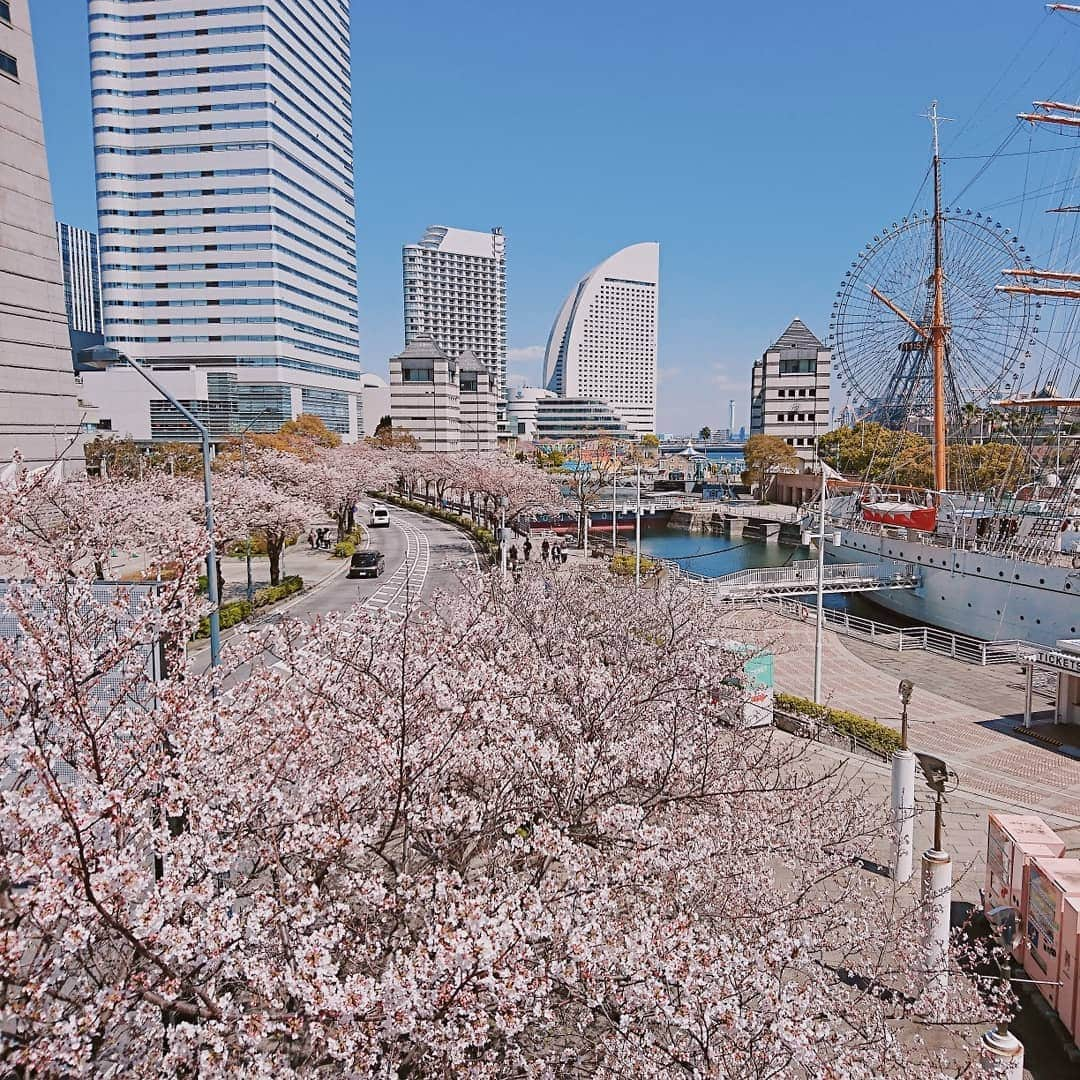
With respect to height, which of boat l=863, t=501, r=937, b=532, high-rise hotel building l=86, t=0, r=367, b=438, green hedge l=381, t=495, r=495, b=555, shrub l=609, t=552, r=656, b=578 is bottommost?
shrub l=609, t=552, r=656, b=578

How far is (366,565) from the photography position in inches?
1348

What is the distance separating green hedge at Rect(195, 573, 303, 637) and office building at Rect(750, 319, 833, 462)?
74.8 m

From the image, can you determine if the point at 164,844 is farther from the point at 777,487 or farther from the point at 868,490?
the point at 777,487

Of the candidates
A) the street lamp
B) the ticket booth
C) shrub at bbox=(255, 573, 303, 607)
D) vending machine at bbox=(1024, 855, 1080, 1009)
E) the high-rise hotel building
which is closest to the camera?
vending machine at bbox=(1024, 855, 1080, 1009)

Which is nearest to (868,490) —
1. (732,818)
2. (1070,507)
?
(1070,507)

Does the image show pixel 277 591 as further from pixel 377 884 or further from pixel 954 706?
pixel 377 884

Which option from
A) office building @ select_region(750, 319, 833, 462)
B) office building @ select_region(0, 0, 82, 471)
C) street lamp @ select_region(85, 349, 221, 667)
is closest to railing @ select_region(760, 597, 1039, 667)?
street lamp @ select_region(85, 349, 221, 667)

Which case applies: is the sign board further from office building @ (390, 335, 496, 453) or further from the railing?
office building @ (390, 335, 496, 453)

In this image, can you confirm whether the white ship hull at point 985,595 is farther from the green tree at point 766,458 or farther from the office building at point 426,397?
the office building at point 426,397

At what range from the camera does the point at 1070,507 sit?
31969 mm

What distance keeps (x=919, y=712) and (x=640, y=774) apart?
14568 millimetres

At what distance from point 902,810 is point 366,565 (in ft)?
89.8

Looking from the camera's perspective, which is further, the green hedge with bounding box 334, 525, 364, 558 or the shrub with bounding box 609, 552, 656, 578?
the green hedge with bounding box 334, 525, 364, 558

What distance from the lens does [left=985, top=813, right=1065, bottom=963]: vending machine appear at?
30.6ft
